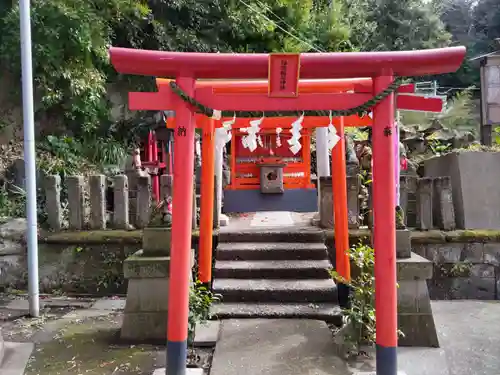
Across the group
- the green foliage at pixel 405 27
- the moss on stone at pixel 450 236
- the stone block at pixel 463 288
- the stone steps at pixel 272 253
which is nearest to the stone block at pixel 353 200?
the moss on stone at pixel 450 236

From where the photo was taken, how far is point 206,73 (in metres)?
3.49

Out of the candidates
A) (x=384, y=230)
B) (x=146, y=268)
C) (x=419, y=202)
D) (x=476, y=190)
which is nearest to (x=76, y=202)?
(x=146, y=268)

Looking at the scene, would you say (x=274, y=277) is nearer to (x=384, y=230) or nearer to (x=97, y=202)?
(x=384, y=230)

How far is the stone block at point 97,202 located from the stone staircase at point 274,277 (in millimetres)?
1941

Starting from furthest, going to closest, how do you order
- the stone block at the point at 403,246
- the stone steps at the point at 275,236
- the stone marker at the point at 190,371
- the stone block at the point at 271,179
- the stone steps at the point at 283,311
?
1. the stone block at the point at 271,179
2. the stone steps at the point at 275,236
3. the stone steps at the point at 283,311
4. the stone block at the point at 403,246
5. the stone marker at the point at 190,371

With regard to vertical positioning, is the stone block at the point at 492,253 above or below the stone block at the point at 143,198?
below

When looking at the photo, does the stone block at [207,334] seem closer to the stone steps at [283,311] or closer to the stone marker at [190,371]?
the stone steps at [283,311]

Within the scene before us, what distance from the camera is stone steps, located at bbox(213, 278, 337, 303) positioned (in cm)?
503

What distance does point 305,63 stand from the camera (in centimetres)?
344

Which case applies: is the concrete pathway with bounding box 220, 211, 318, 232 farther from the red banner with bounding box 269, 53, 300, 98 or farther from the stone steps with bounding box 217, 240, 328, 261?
the red banner with bounding box 269, 53, 300, 98

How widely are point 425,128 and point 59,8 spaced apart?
1195 cm

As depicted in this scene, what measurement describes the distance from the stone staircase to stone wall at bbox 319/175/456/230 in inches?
21.5

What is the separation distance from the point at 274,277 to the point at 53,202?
3.57 meters

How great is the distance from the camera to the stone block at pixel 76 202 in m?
6.35
